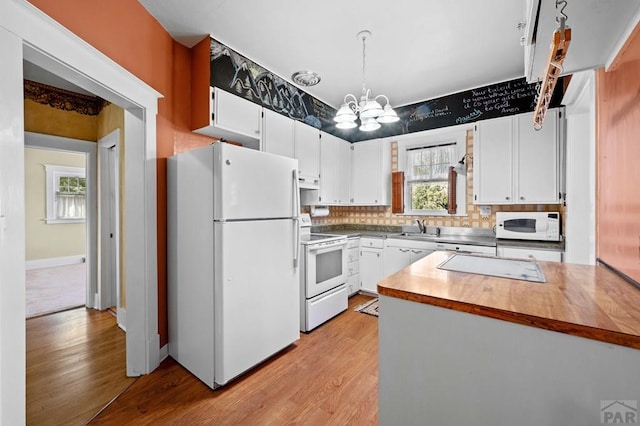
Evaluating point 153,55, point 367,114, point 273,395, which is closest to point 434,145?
point 367,114

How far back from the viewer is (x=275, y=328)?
7.55 ft

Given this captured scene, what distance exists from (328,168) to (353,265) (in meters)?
1.37

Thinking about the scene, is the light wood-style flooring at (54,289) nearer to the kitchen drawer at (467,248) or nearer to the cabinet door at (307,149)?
the cabinet door at (307,149)

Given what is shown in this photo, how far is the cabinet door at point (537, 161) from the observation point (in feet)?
9.21

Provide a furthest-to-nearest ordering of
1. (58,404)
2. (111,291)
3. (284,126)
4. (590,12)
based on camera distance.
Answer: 1. (111,291)
2. (284,126)
3. (58,404)
4. (590,12)

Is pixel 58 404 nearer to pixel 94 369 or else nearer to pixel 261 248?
pixel 94 369

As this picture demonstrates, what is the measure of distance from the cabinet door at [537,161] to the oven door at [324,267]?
206 centimetres

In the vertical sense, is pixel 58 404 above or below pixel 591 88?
below

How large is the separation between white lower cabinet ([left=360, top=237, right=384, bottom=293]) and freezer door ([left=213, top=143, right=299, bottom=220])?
1620mm

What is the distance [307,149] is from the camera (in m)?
3.41

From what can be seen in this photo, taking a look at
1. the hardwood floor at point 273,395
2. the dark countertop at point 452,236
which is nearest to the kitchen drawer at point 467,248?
the dark countertop at point 452,236

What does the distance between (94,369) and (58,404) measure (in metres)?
0.40

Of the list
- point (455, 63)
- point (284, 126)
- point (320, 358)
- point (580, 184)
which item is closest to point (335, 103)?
point (284, 126)

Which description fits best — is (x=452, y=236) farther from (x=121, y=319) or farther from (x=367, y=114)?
(x=121, y=319)
